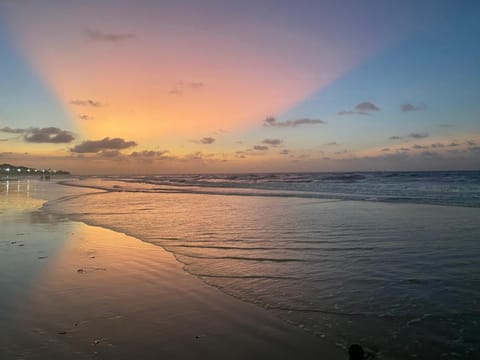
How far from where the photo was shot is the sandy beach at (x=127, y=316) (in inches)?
186

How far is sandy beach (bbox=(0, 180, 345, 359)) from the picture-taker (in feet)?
15.5

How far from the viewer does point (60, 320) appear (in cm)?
566

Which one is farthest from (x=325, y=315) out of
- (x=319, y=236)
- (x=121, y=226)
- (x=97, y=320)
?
(x=121, y=226)

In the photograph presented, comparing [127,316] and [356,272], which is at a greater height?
[356,272]

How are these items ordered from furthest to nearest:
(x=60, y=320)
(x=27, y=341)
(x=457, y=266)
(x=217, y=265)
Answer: (x=217, y=265), (x=457, y=266), (x=60, y=320), (x=27, y=341)

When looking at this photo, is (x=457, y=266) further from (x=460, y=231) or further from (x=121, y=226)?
(x=121, y=226)

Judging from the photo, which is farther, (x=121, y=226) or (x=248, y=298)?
(x=121, y=226)

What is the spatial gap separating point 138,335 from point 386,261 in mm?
6725

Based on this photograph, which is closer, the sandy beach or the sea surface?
the sandy beach

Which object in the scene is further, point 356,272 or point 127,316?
→ point 356,272

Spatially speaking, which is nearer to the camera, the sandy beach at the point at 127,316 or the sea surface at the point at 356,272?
the sandy beach at the point at 127,316

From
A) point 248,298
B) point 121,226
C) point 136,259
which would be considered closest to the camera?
point 248,298

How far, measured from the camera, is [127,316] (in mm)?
5840

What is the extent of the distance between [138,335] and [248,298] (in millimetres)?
2326
